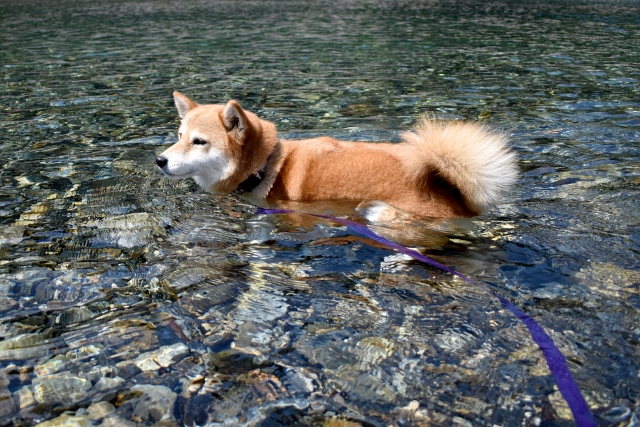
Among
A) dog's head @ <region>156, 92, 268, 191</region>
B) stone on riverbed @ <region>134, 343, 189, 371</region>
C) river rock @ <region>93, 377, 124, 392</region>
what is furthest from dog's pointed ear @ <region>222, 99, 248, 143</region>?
river rock @ <region>93, 377, 124, 392</region>

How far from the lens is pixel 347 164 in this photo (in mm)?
4449

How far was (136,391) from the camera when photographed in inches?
93.0

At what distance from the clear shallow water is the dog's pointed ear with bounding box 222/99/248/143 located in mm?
543

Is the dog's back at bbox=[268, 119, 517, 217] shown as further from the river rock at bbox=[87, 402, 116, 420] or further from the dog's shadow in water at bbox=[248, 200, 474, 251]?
the river rock at bbox=[87, 402, 116, 420]

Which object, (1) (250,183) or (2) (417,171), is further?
(1) (250,183)

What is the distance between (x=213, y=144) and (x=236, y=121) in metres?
0.26

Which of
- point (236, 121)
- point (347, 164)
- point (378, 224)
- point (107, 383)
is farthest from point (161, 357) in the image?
point (236, 121)

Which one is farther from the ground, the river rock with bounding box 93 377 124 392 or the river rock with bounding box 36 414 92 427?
the river rock with bounding box 93 377 124 392

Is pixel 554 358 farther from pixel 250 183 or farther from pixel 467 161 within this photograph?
pixel 250 183

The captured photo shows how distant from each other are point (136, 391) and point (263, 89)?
285 inches

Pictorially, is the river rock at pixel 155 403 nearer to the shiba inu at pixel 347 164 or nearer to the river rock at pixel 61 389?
the river rock at pixel 61 389

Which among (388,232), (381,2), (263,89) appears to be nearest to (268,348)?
(388,232)

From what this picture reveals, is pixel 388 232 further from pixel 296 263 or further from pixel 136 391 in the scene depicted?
pixel 136 391

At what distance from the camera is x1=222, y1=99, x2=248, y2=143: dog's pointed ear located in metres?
4.55
